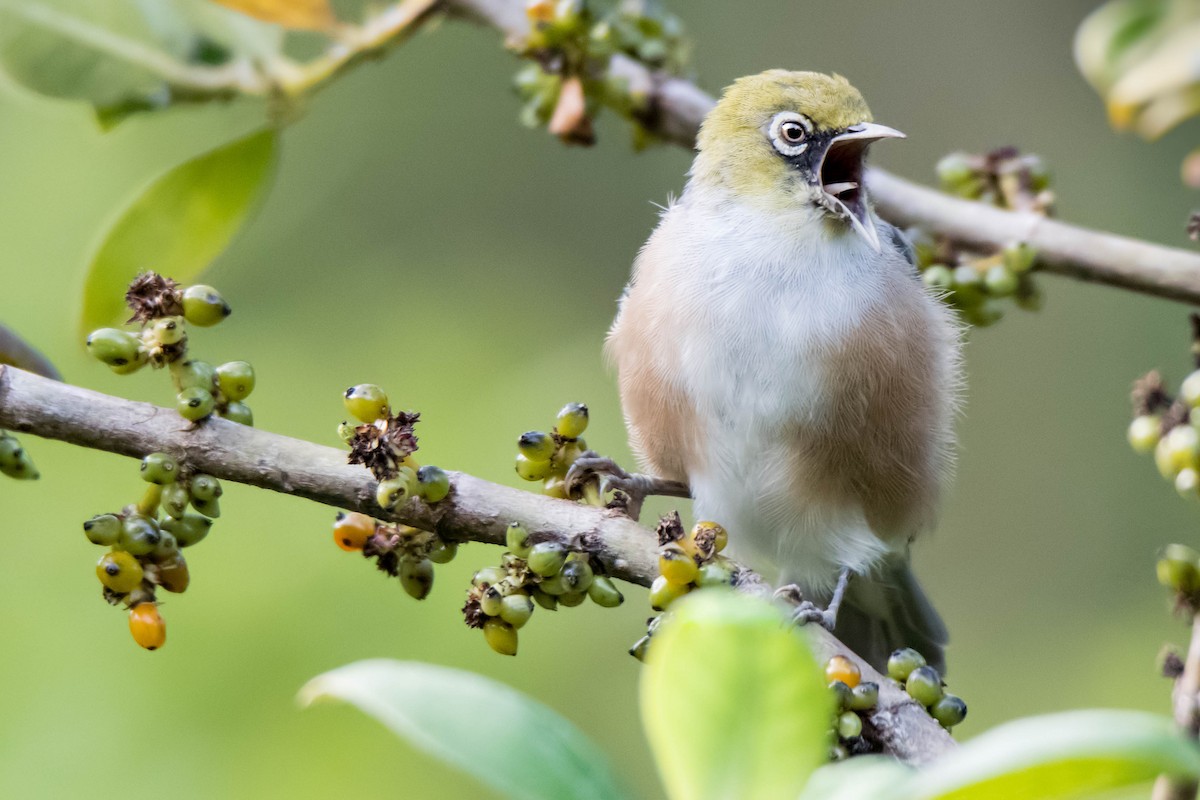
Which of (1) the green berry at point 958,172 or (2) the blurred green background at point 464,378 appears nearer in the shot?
(1) the green berry at point 958,172

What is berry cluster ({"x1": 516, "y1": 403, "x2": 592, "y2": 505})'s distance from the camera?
219 cm

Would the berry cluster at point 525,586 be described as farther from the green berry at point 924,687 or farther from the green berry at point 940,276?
the green berry at point 940,276

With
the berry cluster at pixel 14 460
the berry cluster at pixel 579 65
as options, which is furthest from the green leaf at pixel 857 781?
the berry cluster at pixel 579 65

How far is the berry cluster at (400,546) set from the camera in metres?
2.04

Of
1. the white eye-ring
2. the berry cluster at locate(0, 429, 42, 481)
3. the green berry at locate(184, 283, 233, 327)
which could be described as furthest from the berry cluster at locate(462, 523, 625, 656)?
the white eye-ring

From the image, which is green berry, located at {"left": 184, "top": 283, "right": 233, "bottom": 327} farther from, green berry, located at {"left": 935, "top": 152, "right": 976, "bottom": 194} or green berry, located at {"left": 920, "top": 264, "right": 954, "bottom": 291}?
green berry, located at {"left": 935, "top": 152, "right": 976, "bottom": 194}

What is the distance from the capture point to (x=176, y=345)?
1943mm

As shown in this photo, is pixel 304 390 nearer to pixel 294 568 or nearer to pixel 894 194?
pixel 294 568

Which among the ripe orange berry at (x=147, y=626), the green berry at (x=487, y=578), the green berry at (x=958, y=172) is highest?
the green berry at (x=958, y=172)

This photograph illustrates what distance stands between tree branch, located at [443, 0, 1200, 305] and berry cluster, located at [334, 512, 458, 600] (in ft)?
4.53

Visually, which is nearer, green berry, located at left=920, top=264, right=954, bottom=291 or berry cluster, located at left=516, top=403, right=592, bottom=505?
berry cluster, located at left=516, top=403, right=592, bottom=505

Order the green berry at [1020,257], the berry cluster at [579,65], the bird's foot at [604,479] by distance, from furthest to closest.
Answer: the berry cluster at [579,65] < the green berry at [1020,257] < the bird's foot at [604,479]

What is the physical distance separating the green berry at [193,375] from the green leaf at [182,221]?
0.61m

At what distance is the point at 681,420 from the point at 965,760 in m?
2.32
